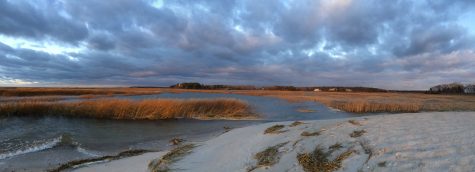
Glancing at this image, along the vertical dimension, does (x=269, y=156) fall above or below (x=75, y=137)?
above

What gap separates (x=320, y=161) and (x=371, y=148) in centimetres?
102

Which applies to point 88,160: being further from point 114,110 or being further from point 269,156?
point 114,110

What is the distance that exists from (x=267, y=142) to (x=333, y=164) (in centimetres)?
320

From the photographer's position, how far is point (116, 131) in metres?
17.9

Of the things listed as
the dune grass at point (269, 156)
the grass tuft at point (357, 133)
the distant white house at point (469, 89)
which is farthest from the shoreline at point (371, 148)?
the distant white house at point (469, 89)

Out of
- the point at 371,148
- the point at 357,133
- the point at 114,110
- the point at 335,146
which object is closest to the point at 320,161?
the point at 335,146

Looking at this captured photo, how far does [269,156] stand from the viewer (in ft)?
25.5

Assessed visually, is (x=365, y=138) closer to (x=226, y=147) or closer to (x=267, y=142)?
(x=267, y=142)

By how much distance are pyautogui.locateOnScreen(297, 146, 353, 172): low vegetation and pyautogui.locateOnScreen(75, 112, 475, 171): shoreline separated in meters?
0.08

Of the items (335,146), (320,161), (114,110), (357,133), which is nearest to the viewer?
(320,161)

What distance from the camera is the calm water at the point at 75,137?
1135 cm

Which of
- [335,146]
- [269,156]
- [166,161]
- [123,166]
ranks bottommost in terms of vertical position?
[123,166]

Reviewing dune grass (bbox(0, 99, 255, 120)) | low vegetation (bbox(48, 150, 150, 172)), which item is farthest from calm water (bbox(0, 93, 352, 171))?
dune grass (bbox(0, 99, 255, 120))

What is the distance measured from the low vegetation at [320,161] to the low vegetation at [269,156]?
546mm
